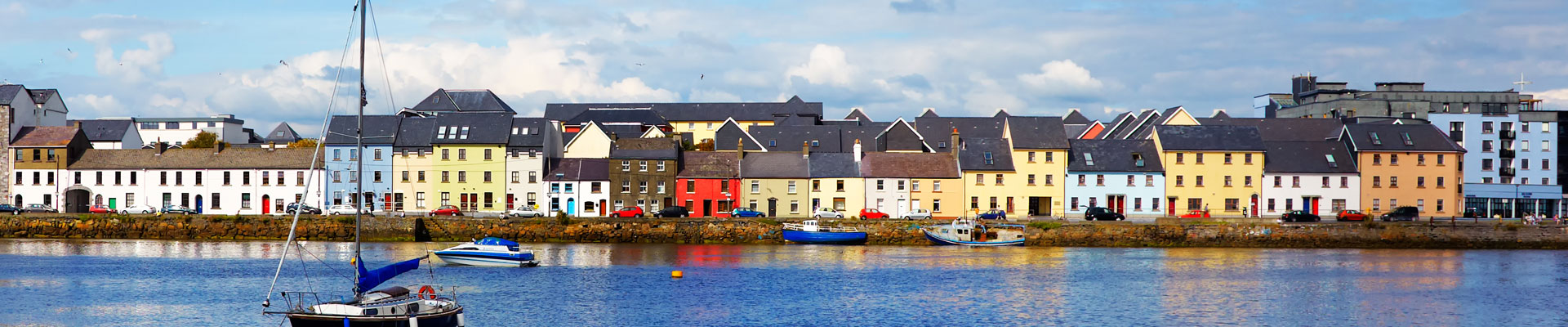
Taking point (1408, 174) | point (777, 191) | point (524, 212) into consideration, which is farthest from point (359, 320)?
point (1408, 174)

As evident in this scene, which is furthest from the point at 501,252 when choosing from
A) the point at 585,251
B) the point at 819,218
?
the point at 819,218

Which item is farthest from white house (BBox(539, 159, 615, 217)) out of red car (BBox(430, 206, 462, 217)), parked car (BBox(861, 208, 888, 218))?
parked car (BBox(861, 208, 888, 218))

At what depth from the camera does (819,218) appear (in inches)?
2886

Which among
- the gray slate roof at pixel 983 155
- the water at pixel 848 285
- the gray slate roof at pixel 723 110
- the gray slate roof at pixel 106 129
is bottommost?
the water at pixel 848 285

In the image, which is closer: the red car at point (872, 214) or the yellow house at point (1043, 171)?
the red car at point (872, 214)

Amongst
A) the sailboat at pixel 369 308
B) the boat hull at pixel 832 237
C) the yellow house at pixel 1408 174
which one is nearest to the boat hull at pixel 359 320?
the sailboat at pixel 369 308

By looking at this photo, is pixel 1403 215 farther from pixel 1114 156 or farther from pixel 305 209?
pixel 305 209

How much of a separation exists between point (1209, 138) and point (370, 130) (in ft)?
173

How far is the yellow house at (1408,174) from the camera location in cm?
8325

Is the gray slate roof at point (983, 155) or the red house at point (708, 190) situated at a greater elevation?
the gray slate roof at point (983, 155)

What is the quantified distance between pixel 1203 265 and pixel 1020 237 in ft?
43.1

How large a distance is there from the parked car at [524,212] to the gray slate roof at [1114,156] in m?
32.0

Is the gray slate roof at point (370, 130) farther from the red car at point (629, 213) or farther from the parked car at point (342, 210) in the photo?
the red car at point (629, 213)

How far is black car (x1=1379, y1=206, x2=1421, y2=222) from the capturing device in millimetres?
78700
